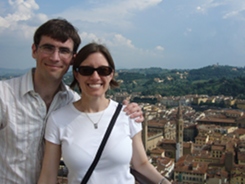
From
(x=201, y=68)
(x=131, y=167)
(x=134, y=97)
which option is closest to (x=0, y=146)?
(x=131, y=167)

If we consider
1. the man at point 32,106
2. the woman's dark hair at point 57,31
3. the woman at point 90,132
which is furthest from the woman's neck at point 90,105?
the woman's dark hair at point 57,31

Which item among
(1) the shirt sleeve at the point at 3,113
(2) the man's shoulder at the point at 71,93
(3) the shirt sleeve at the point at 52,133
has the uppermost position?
(2) the man's shoulder at the point at 71,93

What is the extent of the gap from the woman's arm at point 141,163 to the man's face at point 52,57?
13.9 inches

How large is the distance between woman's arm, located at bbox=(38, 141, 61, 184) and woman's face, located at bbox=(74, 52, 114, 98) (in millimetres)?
201

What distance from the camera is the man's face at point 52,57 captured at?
3.77 ft

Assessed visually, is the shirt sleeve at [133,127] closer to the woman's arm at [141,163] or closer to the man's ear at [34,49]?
the woman's arm at [141,163]

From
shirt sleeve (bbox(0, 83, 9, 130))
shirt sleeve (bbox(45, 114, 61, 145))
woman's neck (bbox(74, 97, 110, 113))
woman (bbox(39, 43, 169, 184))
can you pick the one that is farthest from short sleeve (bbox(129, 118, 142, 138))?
shirt sleeve (bbox(0, 83, 9, 130))

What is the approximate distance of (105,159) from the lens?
1057 mm

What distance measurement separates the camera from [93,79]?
3.59 ft

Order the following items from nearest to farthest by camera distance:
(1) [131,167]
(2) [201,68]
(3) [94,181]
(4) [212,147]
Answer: (3) [94,181]
(1) [131,167]
(4) [212,147]
(2) [201,68]

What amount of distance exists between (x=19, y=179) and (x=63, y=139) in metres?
0.24

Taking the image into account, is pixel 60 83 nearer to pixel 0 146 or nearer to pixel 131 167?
pixel 0 146

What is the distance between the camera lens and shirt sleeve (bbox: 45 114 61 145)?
1076mm

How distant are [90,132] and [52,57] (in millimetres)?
286
